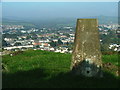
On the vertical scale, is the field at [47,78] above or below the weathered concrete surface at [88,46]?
below

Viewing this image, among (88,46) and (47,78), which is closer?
(47,78)

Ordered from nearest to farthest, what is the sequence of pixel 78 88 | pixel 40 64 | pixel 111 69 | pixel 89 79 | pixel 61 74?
pixel 78 88, pixel 89 79, pixel 61 74, pixel 111 69, pixel 40 64

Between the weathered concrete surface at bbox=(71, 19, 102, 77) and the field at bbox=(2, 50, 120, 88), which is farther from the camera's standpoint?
the weathered concrete surface at bbox=(71, 19, 102, 77)

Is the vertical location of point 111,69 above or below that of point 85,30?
below

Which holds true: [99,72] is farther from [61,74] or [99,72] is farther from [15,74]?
[15,74]

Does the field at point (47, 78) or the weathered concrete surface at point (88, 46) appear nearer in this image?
the field at point (47, 78)

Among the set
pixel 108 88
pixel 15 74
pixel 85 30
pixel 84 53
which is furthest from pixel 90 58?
pixel 15 74

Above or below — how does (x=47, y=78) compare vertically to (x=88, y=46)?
below

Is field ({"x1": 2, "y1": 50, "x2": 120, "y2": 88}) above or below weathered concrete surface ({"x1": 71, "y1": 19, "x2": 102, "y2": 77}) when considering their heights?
below
